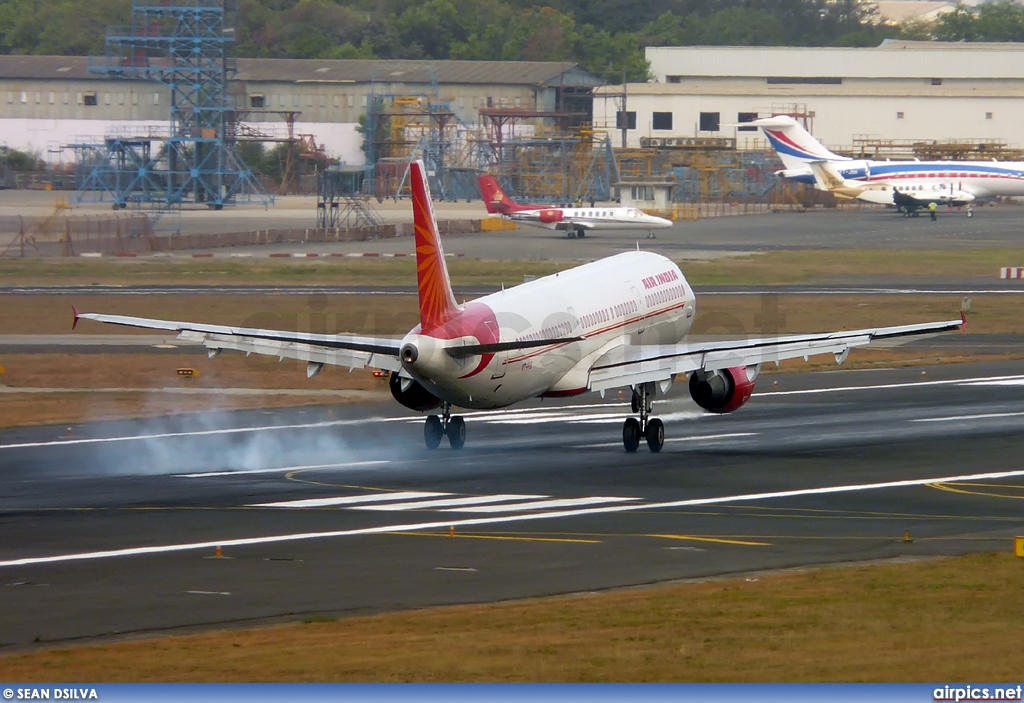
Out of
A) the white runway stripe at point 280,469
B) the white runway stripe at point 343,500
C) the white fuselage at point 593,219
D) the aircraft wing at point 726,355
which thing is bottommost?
the white runway stripe at point 280,469

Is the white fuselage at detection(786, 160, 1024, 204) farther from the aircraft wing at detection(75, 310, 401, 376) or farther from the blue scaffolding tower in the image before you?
the aircraft wing at detection(75, 310, 401, 376)

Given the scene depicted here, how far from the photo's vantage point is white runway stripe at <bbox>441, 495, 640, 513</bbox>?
114ft

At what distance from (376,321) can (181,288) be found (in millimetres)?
19738

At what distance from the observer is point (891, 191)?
16275cm

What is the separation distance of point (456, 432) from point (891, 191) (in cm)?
12710

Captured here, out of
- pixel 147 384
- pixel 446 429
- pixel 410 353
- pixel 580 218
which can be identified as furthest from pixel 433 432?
pixel 580 218

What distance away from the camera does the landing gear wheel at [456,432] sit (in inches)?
1726

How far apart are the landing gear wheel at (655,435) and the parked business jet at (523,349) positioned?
3cm

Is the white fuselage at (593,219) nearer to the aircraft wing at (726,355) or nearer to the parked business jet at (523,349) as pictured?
the parked business jet at (523,349)

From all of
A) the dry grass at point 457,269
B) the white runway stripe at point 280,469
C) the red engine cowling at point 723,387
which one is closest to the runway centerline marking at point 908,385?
the red engine cowling at point 723,387

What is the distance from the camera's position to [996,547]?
29922 mm

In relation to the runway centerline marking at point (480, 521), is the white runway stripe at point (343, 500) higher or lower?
lower

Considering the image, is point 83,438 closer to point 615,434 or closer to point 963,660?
point 615,434

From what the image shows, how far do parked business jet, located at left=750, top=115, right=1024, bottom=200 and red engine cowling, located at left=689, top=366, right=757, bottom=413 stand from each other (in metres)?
123
